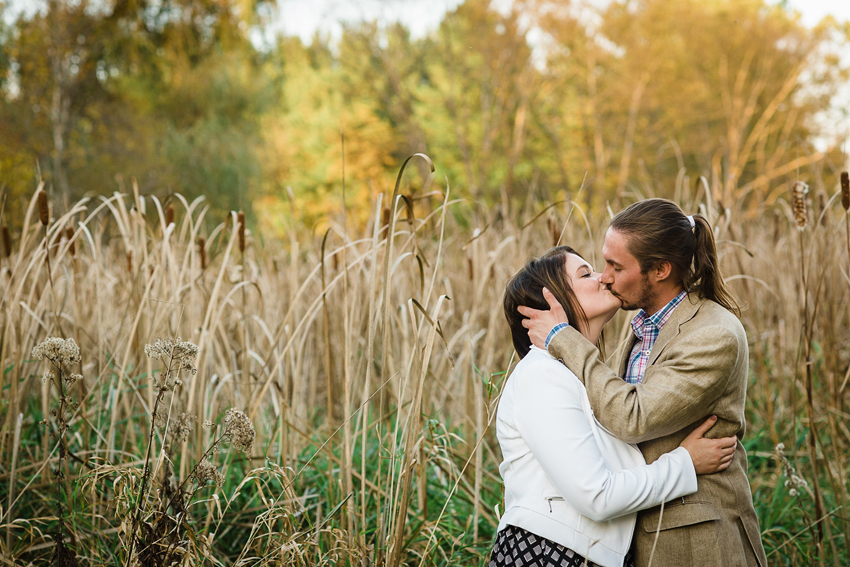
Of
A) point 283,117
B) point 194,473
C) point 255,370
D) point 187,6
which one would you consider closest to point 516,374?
point 194,473

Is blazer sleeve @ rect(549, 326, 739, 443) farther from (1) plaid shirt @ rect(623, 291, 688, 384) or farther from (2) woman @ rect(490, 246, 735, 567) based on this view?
(1) plaid shirt @ rect(623, 291, 688, 384)

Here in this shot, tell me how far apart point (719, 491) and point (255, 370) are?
2233 mm

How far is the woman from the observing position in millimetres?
1530

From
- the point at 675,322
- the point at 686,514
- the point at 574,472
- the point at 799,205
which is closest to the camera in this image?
the point at 574,472

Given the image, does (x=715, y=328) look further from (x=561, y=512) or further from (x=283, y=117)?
(x=283, y=117)

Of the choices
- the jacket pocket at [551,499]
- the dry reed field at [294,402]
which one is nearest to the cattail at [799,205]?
the dry reed field at [294,402]

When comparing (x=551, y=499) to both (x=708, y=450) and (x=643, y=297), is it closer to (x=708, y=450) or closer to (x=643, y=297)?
(x=708, y=450)

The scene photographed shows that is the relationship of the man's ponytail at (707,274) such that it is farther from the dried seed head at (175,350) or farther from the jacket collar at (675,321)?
the dried seed head at (175,350)

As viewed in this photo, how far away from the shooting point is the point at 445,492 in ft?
8.68

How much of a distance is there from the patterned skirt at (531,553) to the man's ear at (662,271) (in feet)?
2.46

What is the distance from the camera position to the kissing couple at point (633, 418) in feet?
5.11

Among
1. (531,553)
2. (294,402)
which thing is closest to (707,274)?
(531,553)

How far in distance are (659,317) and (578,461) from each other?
54cm

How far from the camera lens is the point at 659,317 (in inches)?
72.5
